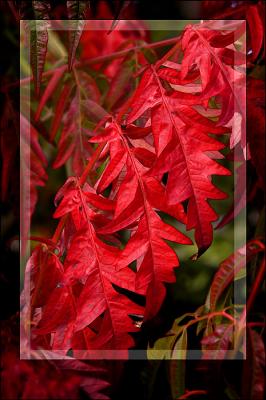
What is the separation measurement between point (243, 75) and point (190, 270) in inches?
13.2

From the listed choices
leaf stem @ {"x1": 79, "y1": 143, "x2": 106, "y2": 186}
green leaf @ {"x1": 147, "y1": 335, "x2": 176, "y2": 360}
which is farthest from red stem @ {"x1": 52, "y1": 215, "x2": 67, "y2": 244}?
green leaf @ {"x1": 147, "y1": 335, "x2": 176, "y2": 360}

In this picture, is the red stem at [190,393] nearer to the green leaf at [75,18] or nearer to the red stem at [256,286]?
the red stem at [256,286]

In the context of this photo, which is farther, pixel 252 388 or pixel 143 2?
pixel 143 2

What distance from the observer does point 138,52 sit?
695 millimetres

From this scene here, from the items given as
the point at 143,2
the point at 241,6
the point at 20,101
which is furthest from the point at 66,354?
the point at 143,2

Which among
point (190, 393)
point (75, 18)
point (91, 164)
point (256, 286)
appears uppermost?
point (75, 18)

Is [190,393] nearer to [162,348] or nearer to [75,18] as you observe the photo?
[162,348]

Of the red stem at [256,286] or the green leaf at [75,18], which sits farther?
the red stem at [256,286]

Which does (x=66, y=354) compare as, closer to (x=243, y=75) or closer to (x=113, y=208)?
(x=113, y=208)

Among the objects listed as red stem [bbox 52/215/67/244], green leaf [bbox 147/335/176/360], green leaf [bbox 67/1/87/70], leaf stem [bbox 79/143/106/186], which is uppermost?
green leaf [bbox 67/1/87/70]

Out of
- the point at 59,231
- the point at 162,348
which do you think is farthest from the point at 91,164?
the point at 162,348

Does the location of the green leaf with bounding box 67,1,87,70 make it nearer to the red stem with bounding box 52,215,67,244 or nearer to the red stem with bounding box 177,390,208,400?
the red stem with bounding box 52,215,67,244

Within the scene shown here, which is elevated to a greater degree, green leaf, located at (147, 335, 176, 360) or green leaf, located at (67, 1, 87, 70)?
green leaf, located at (67, 1, 87, 70)
